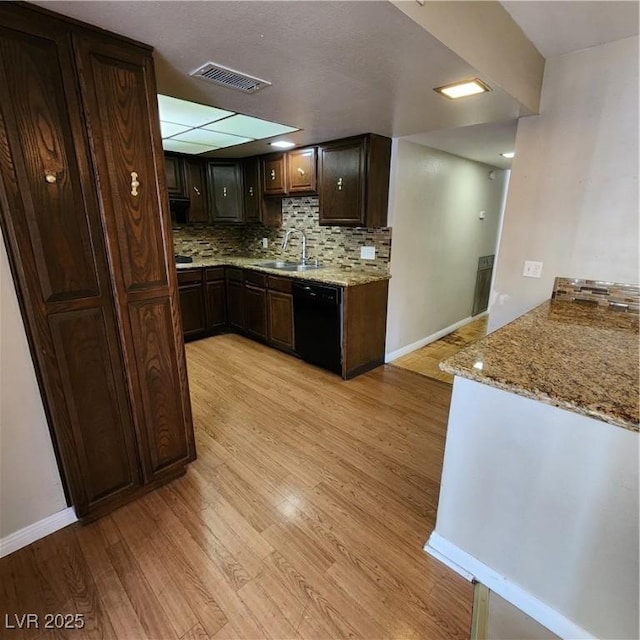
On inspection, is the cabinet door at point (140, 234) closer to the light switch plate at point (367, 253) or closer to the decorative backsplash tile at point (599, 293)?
the light switch plate at point (367, 253)

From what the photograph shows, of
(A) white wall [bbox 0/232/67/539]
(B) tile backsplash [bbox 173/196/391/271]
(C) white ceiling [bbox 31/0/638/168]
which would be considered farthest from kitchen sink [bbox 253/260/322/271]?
(A) white wall [bbox 0/232/67/539]

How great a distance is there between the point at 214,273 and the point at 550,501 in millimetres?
3767

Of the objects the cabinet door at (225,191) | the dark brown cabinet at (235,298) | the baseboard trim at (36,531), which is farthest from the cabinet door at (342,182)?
the baseboard trim at (36,531)

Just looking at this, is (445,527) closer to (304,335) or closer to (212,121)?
(304,335)

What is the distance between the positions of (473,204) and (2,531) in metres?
4.95

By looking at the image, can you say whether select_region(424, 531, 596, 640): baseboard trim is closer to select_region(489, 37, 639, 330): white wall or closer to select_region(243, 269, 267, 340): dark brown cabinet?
select_region(489, 37, 639, 330): white wall

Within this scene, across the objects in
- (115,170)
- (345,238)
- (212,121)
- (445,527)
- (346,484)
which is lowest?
(346,484)

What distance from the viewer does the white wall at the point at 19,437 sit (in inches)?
54.6

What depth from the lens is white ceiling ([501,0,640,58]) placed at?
5.50 ft

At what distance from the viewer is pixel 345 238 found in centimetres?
370

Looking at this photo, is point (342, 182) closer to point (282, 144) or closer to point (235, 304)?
point (282, 144)

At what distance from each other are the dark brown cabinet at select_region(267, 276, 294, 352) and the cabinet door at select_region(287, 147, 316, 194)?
99 centimetres

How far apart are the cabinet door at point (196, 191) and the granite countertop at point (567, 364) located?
12.3ft

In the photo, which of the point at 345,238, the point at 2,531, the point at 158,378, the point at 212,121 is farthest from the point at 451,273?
the point at 2,531
